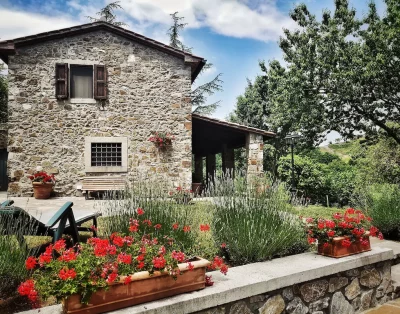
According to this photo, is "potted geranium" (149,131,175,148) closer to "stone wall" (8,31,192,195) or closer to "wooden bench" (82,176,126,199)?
"stone wall" (8,31,192,195)

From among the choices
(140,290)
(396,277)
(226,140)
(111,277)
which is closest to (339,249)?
(396,277)

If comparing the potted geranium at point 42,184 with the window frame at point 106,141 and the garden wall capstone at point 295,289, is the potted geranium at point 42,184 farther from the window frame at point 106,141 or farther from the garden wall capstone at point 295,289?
the garden wall capstone at point 295,289

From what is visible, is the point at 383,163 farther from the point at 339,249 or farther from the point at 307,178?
the point at 339,249

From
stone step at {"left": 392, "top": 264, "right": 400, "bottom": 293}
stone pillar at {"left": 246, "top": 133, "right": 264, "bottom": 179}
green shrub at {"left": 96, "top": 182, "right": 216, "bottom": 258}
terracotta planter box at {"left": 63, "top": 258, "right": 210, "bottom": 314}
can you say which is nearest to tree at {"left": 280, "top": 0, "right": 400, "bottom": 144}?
stone pillar at {"left": 246, "top": 133, "right": 264, "bottom": 179}

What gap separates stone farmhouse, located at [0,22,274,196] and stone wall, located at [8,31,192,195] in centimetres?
3

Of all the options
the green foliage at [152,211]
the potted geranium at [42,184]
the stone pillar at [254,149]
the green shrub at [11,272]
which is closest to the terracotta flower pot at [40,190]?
the potted geranium at [42,184]

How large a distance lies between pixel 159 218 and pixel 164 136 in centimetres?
685

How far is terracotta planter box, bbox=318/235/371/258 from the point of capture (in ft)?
9.48

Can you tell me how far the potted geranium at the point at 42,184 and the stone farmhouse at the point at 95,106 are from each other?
0.76 feet

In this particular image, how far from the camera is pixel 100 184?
9453 millimetres

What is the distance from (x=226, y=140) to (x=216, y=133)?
0.94 m

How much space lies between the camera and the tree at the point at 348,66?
12.2 metres

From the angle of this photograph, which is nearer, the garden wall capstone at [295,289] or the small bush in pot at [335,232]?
the garden wall capstone at [295,289]

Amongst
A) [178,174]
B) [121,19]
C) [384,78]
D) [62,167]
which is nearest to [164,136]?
[178,174]
